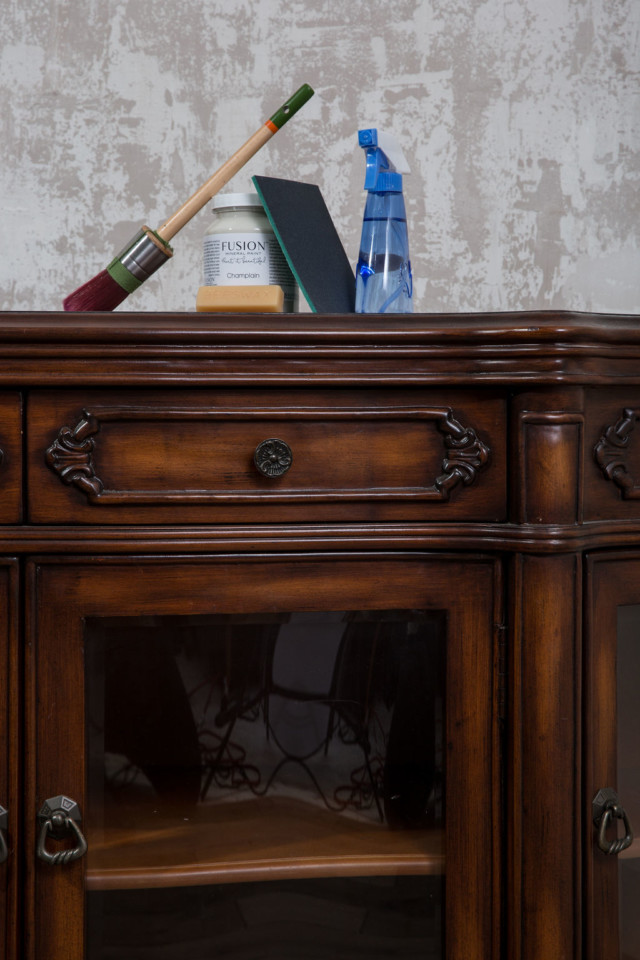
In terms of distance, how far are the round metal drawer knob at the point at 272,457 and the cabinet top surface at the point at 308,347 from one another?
0.14 feet

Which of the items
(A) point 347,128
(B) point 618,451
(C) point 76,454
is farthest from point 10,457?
(A) point 347,128

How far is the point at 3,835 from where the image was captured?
1.69ft

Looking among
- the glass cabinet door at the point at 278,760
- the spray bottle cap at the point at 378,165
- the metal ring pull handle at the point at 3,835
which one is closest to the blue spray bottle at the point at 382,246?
the spray bottle cap at the point at 378,165

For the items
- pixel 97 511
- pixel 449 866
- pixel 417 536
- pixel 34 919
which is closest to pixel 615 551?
pixel 417 536

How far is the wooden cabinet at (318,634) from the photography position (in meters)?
0.52

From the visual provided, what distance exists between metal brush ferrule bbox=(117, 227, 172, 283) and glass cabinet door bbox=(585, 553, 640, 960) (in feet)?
1.31

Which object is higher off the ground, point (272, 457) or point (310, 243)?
point (310, 243)

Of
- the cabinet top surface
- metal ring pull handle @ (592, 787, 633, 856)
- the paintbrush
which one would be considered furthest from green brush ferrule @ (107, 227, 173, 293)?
metal ring pull handle @ (592, 787, 633, 856)

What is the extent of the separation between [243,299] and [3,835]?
0.40 m

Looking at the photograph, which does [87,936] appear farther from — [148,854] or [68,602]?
[68,602]

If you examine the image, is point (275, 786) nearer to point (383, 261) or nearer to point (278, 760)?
point (278, 760)

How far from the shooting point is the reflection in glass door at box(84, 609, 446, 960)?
1.80 feet

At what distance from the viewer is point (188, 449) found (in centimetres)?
53

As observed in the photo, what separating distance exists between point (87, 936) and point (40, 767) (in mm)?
120
